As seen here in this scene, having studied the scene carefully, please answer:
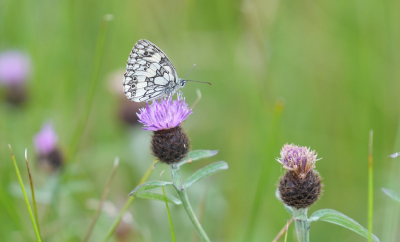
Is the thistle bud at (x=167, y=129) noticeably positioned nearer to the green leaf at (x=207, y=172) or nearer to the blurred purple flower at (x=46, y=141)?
the green leaf at (x=207, y=172)

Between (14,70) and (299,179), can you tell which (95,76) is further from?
(14,70)

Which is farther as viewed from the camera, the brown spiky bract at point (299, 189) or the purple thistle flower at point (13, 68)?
the purple thistle flower at point (13, 68)

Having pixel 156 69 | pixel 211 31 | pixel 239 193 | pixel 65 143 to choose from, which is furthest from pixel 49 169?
pixel 211 31

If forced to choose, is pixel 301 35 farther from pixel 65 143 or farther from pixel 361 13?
pixel 65 143

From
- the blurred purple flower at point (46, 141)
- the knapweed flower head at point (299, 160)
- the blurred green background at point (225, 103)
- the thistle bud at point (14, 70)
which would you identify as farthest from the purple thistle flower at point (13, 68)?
the knapweed flower head at point (299, 160)

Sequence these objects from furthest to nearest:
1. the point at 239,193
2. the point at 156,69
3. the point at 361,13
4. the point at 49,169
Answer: the point at 361,13
the point at 239,193
the point at 49,169
the point at 156,69

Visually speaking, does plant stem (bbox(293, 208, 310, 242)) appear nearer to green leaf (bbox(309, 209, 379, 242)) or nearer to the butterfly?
green leaf (bbox(309, 209, 379, 242))
